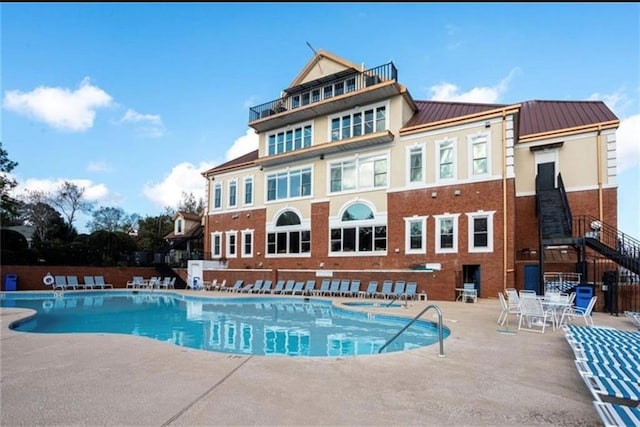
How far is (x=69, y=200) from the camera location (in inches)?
1631

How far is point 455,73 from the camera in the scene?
56.6ft

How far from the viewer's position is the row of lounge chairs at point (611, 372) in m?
3.25

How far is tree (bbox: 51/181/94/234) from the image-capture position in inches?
1599

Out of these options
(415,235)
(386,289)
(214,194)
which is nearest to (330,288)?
(386,289)

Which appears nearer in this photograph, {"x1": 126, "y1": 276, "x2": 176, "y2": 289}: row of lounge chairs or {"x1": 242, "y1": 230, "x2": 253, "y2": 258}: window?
{"x1": 126, "y1": 276, "x2": 176, "y2": 289}: row of lounge chairs

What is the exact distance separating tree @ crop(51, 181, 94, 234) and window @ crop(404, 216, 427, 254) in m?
37.5

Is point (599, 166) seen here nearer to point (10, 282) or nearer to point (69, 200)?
point (10, 282)

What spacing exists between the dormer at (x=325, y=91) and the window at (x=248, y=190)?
11.5 feet

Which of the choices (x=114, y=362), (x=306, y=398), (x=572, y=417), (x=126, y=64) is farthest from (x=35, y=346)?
(x=126, y=64)

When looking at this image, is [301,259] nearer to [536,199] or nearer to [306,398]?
[536,199]

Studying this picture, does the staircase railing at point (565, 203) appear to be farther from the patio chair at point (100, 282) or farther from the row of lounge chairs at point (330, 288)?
the patio chair at point (100, 282)

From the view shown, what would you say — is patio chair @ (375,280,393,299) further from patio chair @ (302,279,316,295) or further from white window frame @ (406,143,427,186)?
white window frame @ (406,143,427,186)

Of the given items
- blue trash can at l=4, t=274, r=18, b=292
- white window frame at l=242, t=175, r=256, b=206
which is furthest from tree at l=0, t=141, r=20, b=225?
white window frame at l=242, t=175, r=256, b=206

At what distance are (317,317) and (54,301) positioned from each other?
13604 millimetres
